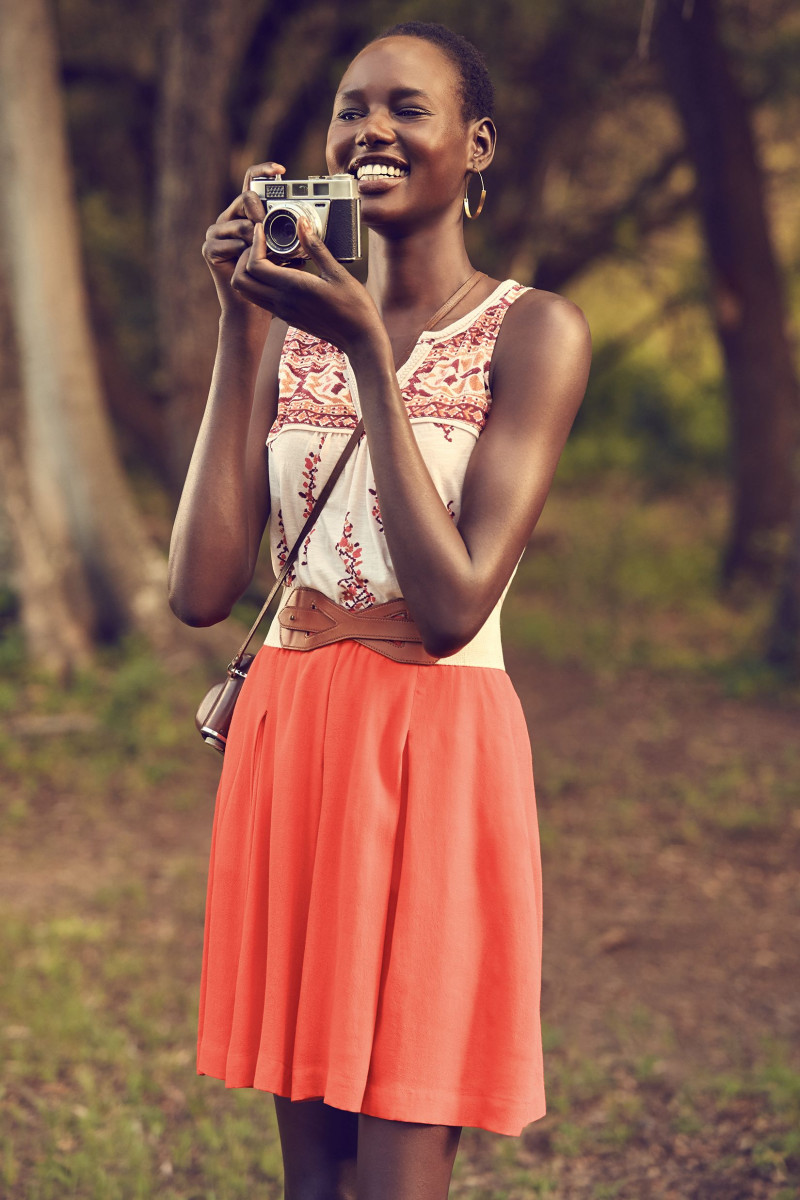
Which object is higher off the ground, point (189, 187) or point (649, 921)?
point (189, 187)

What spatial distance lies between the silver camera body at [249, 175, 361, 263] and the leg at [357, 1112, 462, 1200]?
3.86ft

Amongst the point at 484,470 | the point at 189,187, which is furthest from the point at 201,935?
the point at 189,187

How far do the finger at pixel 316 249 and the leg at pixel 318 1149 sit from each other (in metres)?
1.17

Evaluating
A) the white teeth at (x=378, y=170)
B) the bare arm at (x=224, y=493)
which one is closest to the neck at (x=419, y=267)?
the white teeth at (x=378, y=170)

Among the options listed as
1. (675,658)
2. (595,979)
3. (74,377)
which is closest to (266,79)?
(74,377)

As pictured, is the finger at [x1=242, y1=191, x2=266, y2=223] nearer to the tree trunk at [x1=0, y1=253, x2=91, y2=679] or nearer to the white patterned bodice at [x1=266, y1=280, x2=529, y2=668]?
the white patterned bodice at [x1=266, y1=280, x2=529, y2=668]

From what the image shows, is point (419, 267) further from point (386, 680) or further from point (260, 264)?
point (386, 680)

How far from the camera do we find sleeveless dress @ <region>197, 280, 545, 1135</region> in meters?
1.82

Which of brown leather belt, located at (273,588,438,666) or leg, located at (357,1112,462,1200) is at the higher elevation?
brown leather belt, located at (273,588,438,666)

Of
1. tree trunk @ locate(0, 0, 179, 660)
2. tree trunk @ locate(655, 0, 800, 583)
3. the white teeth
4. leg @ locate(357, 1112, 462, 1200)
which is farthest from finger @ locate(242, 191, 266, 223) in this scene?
tree trunk @ locate(655, 0, 800, 583)

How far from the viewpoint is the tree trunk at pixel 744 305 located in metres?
9.16

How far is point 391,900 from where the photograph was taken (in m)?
1.87

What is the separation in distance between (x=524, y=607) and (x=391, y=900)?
837 centimetres

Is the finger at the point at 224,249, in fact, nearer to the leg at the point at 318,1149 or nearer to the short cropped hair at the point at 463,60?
the short cropped hair at the point at 463,60
